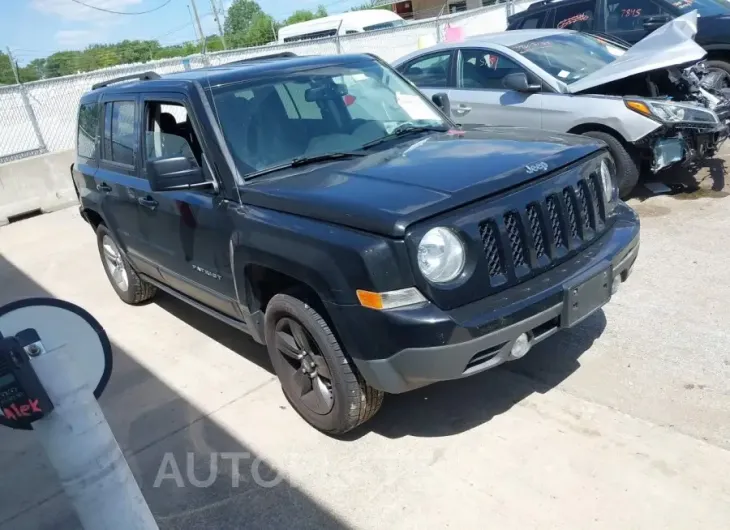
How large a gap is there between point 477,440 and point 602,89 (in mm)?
4711

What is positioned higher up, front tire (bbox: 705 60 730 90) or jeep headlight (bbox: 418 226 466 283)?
Result: jeep headlight (bbox: 418 226 466 283)

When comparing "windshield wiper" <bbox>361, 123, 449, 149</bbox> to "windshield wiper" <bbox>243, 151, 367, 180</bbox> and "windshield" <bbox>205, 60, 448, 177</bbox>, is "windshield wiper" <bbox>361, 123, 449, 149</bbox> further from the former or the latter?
"windshield wiper" <bbox>243, 151, 367, 180</bbox>

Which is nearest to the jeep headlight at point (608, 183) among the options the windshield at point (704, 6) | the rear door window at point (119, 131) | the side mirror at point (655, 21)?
the rear door window at point (119, 131)

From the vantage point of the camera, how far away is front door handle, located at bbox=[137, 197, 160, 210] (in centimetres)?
431

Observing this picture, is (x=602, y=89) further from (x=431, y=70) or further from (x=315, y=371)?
(x=315, y=371)

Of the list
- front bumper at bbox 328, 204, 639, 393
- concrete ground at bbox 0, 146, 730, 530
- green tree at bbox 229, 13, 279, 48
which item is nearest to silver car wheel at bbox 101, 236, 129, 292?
concrete ground at bbox 0, 146, 730, 530

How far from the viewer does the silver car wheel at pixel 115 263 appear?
5.68 m

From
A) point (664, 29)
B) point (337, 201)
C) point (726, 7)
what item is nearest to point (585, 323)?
point (337, 201)

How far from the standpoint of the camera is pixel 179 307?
228 inches

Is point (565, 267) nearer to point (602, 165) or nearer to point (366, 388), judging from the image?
point (602, 165)

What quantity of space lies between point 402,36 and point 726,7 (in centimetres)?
1050

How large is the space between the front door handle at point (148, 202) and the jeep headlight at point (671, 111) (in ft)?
14.3

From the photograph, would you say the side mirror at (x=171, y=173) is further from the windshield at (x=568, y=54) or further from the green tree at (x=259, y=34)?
the green tree at (x=259, y=34)

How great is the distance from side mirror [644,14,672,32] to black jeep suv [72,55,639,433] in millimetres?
5886
